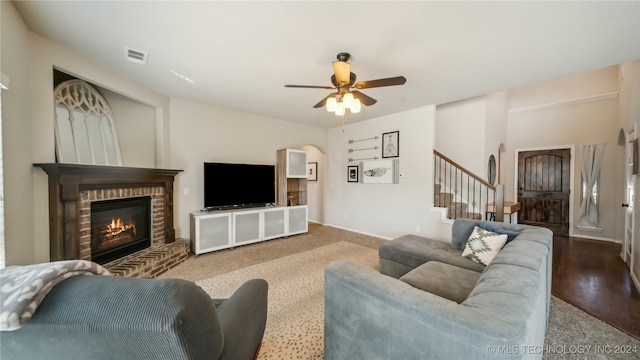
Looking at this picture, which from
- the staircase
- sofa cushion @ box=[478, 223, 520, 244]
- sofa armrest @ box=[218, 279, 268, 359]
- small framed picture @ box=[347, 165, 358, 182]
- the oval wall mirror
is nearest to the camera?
sofa armrest @ box=[218, 279, 268, 359]

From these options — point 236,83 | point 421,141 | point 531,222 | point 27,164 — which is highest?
point 236,83

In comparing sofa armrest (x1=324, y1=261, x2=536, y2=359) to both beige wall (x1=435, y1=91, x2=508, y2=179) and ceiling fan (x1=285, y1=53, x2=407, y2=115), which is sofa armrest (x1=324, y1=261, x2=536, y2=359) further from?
beige wall (x1=435, y1=91, x2=508, y2=179)

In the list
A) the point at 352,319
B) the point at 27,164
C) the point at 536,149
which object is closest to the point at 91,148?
the point at 27,164

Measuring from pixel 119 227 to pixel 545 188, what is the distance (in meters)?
8.30

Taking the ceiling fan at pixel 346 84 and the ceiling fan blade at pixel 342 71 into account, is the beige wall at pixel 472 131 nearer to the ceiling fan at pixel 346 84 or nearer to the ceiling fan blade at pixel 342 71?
the ceiling fan at pixel 346 84

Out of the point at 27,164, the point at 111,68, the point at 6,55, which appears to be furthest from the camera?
the point at 111,68

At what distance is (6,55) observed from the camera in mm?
1765

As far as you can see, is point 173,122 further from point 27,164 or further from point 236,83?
point 27,164

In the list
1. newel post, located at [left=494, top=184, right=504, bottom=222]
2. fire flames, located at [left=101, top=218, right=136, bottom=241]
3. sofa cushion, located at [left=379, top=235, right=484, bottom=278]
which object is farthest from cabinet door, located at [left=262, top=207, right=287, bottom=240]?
newel post, located at [left=494, top=184, right=504, bottom=222]

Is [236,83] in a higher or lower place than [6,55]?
higher

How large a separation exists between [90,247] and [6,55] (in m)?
1.95

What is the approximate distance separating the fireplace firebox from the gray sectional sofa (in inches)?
118

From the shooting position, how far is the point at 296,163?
5.04m

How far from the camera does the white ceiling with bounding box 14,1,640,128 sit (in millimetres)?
1784
